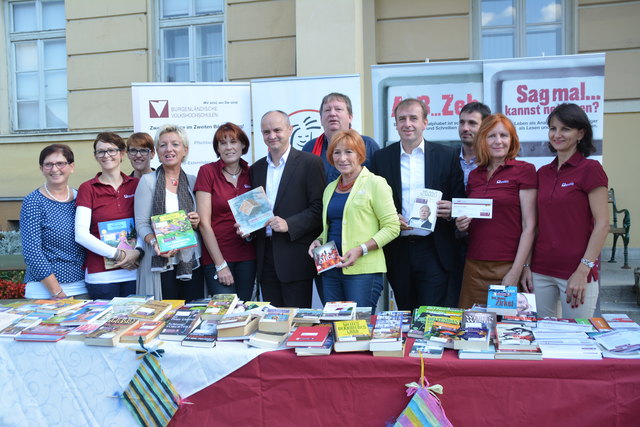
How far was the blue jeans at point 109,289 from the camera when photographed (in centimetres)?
329

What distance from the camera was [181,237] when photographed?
10.4 feet

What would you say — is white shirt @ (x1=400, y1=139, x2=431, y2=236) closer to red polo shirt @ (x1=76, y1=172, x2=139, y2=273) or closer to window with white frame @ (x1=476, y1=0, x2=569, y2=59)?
red polo shirt @ (x1=76, y1=172, x2=139, y2=273)

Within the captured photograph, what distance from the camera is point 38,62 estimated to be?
27.8 feet

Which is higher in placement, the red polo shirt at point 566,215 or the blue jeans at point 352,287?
the red polo shirt at point 566,215

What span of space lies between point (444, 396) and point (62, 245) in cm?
248

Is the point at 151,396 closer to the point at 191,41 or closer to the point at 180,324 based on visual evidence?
the point at 180,324

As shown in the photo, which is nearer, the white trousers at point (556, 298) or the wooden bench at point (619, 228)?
the white trousers at point (556, 298)

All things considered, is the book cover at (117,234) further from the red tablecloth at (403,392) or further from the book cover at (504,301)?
the book cover at (504,301)

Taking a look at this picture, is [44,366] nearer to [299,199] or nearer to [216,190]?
[216,190]

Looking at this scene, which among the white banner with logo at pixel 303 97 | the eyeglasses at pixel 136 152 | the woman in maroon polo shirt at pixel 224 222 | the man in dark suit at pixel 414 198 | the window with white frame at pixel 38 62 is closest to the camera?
the man in dark suit at pixel 414 198

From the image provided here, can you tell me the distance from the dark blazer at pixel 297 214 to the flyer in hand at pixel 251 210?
164mm

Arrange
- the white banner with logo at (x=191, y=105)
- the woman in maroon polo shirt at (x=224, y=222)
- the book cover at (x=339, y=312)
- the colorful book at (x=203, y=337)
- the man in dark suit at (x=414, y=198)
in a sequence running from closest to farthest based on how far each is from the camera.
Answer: the colorful book at (x=203, y=337)
the book cover at (x=339, y=312)
the man in dark suit at (x=414, y=198)
the woman in maroon polo shirt at (x=224, y=222)
the white banner with logo at (x=191, y=105)

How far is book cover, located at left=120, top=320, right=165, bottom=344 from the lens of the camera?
7.54 ft

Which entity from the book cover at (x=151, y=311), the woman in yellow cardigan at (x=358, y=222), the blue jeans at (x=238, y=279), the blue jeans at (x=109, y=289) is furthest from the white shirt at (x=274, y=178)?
the blue jeans at (x=109, y=289)
